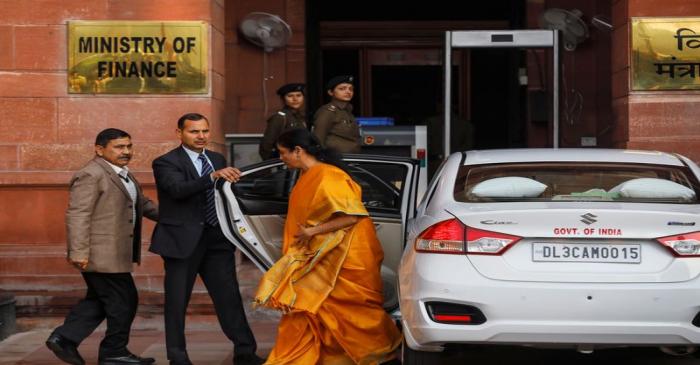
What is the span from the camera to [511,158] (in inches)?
283

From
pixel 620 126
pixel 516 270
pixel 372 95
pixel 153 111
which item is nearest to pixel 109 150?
pixel 153 111

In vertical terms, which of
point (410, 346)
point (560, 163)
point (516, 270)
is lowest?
point (410, 346)

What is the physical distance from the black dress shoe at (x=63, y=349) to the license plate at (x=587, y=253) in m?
3.53

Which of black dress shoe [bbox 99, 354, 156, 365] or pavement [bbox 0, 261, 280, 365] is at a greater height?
black dress shoe [bbox 99, 354, 156, 365]

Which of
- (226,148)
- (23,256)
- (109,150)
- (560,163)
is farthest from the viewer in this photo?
(226,148)

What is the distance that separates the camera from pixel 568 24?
13.6 m

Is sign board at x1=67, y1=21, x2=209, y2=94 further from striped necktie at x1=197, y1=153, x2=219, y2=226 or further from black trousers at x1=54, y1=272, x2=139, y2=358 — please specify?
black trousers at x1=54, y1=272, x2=139, y2=358

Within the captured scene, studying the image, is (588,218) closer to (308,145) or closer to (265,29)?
(308,145)

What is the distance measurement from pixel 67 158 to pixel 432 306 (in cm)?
541

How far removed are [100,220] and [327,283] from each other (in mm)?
1695

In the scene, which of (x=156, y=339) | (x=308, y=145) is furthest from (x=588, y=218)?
(x=156, y=339)

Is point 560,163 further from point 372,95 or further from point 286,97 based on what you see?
point 372,95

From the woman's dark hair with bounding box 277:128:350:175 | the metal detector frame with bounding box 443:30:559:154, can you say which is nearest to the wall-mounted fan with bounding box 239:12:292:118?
the metal detector frame with bounding box 443:30:559:154

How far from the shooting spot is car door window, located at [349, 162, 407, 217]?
8141 mm
